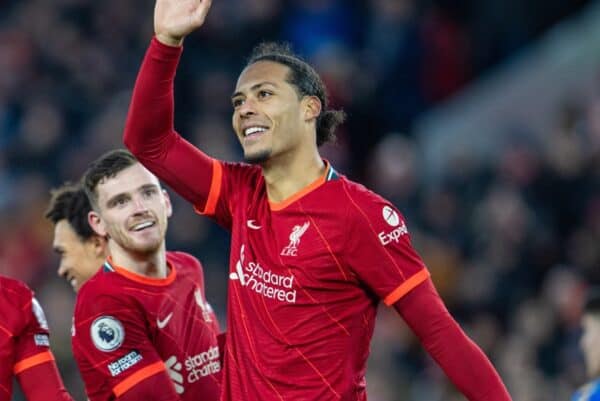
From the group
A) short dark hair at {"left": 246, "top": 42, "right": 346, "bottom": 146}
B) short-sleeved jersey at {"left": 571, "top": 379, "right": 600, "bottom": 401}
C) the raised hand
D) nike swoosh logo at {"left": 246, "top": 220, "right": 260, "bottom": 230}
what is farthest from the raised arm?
short-sleeved jersey at {"left": 571, "top": 379, "right": 600, "bottom": 401}

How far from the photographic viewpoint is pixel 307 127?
469cm

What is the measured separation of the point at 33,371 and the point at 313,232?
47.9 inches

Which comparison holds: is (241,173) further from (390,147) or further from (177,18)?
(390,147)

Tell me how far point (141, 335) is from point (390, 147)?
271 inches

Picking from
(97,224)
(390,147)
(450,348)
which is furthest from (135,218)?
(390,147)

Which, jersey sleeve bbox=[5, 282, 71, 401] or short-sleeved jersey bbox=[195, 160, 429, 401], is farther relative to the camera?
jersey sleeve bbox=[5, 282, 71, 401]

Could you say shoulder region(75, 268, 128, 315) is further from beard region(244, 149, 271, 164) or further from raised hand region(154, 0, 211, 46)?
raised hand region(154, 0, 211, 46)

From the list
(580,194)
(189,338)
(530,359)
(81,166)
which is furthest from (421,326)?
(81,166)

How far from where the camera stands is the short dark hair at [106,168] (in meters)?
5.31

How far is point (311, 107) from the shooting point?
4.71 m

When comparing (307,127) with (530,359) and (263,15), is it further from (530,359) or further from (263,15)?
(263,15)

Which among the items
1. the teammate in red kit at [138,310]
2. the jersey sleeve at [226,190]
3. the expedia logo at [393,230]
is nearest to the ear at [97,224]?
the teammate in red kit at [138,310]

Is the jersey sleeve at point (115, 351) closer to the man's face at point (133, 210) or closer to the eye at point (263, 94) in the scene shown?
the man's face at point (133, 210)

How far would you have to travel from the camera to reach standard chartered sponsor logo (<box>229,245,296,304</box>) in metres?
4.48
